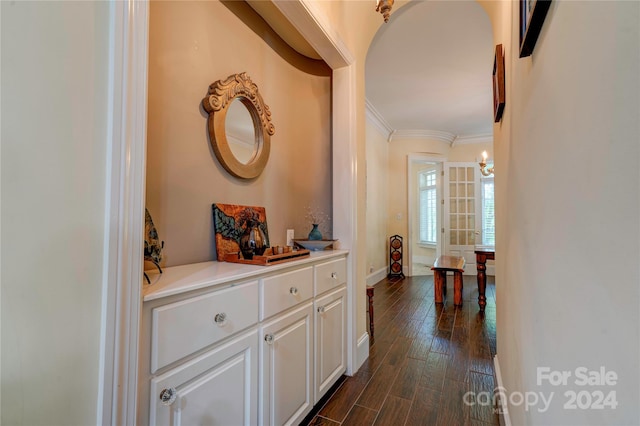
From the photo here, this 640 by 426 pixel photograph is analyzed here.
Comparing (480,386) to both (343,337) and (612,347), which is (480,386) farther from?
(612,347)

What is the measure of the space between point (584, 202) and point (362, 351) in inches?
83.0

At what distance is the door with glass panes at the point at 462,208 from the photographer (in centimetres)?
600

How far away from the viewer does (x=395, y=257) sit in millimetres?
5609

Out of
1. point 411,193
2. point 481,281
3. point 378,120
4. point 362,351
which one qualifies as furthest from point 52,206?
point 411,193

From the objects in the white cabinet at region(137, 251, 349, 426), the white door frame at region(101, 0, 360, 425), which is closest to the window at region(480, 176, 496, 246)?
the white cabinet at region(137, 251, 349, 426)

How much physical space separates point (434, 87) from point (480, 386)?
3597 mm

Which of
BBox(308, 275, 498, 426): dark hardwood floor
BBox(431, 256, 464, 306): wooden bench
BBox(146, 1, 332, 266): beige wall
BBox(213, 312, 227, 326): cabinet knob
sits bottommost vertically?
BBox(308, 275, 498, 426): dark hardwood floor

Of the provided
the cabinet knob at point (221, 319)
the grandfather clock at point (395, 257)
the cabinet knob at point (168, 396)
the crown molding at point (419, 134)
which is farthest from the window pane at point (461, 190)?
the cabinet knob at point (168, 396)

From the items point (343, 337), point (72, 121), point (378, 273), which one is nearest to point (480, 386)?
point (343, 337)

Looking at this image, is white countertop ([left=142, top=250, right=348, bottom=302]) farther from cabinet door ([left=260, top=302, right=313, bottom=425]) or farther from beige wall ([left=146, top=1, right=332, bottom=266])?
cabinet door ([left=260, top=302, right=313, bottom=425])

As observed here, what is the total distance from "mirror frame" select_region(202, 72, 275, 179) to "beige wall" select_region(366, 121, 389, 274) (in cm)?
314

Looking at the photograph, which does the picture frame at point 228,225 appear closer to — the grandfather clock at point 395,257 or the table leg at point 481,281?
the table leg at point 481,281

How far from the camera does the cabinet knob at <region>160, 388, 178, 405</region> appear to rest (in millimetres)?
874

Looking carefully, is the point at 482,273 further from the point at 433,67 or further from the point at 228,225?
the point at 228,225
